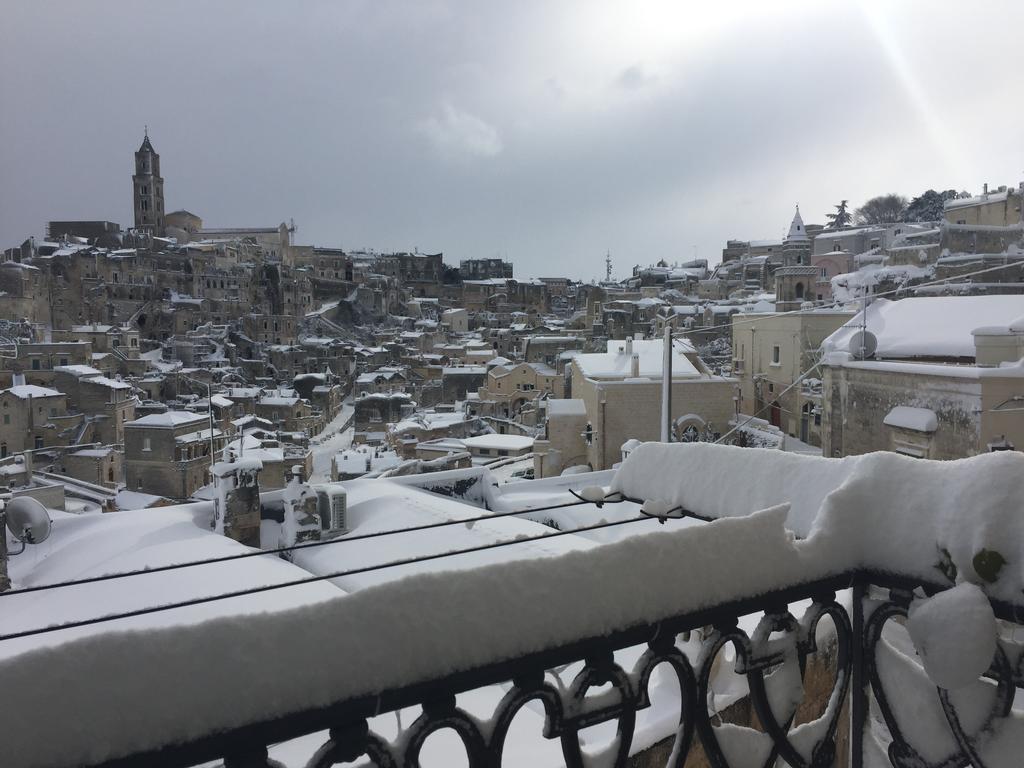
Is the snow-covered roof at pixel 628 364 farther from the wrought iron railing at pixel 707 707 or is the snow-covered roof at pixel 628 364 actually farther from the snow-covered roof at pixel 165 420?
the wrought iron railing at pixel 707 707

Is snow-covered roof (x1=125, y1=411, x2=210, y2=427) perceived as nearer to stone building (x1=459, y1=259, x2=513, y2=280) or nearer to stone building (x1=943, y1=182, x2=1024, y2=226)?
stone building (x1=943, y1=182, x2=1024, y2=226)

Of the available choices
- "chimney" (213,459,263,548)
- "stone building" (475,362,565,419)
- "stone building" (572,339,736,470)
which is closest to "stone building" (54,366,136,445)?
"stone building" (475,362,565,419)

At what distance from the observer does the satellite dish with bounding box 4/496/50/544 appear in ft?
26.3

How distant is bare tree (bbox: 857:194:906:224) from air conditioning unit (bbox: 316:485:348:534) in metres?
70.7

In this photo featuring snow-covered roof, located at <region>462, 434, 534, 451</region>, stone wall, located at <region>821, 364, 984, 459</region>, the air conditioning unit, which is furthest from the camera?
snow-covered roof, located at <region>462, 434, 534, 451</region>

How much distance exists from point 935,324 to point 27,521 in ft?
43.6

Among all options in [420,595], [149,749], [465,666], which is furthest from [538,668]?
[149,749]

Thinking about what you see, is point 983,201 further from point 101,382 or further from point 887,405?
point 101,382

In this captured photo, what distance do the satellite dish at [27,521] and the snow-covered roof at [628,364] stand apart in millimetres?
13468

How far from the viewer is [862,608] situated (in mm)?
1450

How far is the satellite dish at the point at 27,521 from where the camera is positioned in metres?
8.02

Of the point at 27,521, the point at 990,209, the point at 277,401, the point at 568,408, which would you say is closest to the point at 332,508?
the point at 27,521

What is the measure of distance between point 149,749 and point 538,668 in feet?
1.78

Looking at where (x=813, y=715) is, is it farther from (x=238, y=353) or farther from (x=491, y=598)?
(x=238, y=353)
